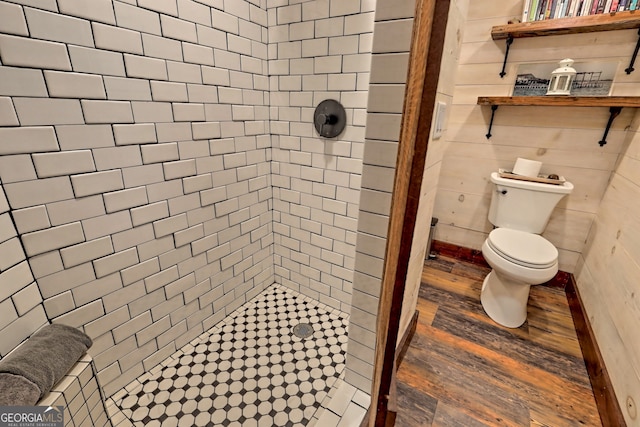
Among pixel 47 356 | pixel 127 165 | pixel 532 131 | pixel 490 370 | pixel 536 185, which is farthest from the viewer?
pixel 532 131

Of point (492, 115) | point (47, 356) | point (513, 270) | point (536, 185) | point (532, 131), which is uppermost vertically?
point (492, 115)

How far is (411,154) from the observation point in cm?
47

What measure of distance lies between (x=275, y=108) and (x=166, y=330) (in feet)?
4.75

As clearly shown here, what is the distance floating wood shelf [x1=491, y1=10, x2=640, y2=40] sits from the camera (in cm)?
160

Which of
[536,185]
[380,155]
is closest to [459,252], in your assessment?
[536,185]

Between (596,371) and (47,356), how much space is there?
233 centimetres

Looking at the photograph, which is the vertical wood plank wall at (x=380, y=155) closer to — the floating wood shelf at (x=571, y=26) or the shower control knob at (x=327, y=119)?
the shower control knob at (x=327, y=119)

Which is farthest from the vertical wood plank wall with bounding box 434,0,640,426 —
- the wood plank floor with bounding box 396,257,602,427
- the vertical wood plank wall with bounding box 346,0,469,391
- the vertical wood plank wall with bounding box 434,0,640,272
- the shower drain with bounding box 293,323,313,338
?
the shower drain with bounding box 293,323,313,338

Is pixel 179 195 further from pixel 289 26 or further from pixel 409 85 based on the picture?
pixel 409 85

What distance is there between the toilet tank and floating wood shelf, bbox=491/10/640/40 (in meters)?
0.95

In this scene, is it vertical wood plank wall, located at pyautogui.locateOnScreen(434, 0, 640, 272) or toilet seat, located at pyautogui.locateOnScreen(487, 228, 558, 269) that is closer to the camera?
toilet seat, located at pyautogui.locateOnScreen(487, 228, 558, 269)

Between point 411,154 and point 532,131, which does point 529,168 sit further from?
point 411,154

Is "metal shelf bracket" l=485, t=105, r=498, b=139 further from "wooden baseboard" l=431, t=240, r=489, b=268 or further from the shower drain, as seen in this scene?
the shower drain

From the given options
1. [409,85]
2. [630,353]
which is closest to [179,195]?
[409,85]
